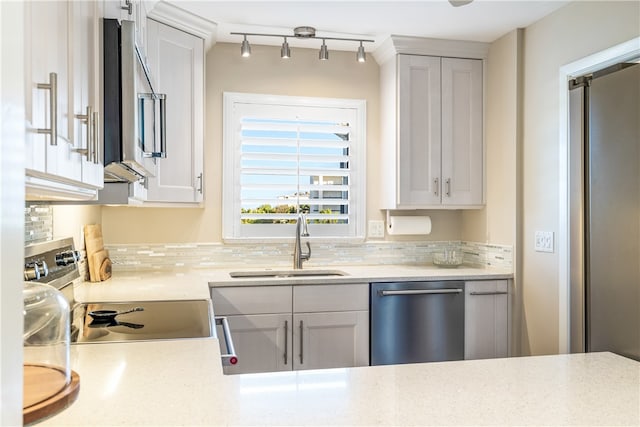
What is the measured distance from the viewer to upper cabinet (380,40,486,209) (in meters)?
3.23

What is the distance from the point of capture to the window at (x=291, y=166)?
332 centimetres

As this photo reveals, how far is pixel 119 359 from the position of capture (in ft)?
4.31

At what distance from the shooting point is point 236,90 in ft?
10.9

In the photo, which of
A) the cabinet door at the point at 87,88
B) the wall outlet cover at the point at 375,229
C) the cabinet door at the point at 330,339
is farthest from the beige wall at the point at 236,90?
→ the cabinet door at the point at 87,88

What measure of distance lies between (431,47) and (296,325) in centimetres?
186

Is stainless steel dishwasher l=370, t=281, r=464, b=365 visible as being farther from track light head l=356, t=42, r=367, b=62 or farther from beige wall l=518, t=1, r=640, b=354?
track light head l=356, t=42, r=367, b=62

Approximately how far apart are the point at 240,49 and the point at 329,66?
0.59 metres

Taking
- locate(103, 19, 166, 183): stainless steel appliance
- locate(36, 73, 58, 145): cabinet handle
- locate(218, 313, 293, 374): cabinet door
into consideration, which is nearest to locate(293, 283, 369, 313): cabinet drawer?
locate(218, 313, 293, 374): cabinet door

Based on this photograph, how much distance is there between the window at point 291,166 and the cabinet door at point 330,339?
731mm

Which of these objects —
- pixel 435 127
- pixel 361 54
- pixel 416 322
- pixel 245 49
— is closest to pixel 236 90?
pixel 245 49

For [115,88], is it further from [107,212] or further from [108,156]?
[107,212]

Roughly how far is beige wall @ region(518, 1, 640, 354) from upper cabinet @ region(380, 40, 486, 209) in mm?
363

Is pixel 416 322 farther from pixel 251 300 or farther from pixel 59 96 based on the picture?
pixel 59 96

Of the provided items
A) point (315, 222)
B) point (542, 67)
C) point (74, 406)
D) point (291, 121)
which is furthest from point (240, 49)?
point (74, 406)
